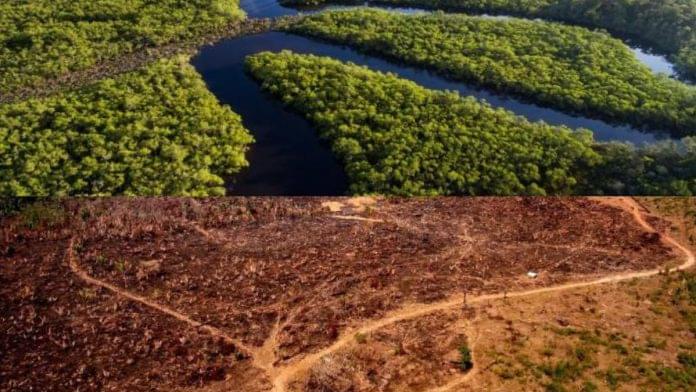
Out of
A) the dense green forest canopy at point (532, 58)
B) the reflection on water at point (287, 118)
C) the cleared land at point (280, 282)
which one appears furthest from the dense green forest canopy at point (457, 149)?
the cleared land at point (280, 282)

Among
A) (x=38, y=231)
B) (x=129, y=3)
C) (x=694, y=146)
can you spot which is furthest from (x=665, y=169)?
(x=129, y=3)

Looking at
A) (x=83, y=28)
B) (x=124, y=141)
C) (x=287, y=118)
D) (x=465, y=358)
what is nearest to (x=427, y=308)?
(x=465, y=358)

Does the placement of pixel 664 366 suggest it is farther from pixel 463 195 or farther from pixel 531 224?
pixel 463 195

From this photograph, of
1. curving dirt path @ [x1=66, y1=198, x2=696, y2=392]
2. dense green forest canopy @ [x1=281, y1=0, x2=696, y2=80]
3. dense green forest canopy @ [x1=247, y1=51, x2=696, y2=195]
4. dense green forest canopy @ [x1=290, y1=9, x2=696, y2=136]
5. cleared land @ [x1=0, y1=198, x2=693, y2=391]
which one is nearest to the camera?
curving dirt path @ [x1=66, y1=198, x2=696, y2=392]

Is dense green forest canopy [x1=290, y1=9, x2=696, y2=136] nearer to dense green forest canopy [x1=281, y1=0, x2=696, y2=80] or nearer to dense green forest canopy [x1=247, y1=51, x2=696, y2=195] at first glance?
dense green forest canopy [x1=281, y1=0, x2=696, y2=80]

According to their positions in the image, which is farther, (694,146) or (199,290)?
(694,146)

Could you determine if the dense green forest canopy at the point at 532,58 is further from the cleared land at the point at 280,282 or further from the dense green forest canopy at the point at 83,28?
the cleared land at the point at 280,282

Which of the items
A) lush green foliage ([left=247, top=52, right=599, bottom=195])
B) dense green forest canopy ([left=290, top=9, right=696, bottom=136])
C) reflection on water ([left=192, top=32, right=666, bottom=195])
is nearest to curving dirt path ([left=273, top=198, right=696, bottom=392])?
lush green foliage ([left=247, top=52, right=599, bottom=195])

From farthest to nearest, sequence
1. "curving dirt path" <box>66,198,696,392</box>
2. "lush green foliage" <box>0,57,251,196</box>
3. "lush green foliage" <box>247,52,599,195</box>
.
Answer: "lush green foliage" <box>247,52,599,195</box> < "lush green foliage" <box>0,57,251,196</box> < "curving dirt path" <box>66,198,696,392</box>
